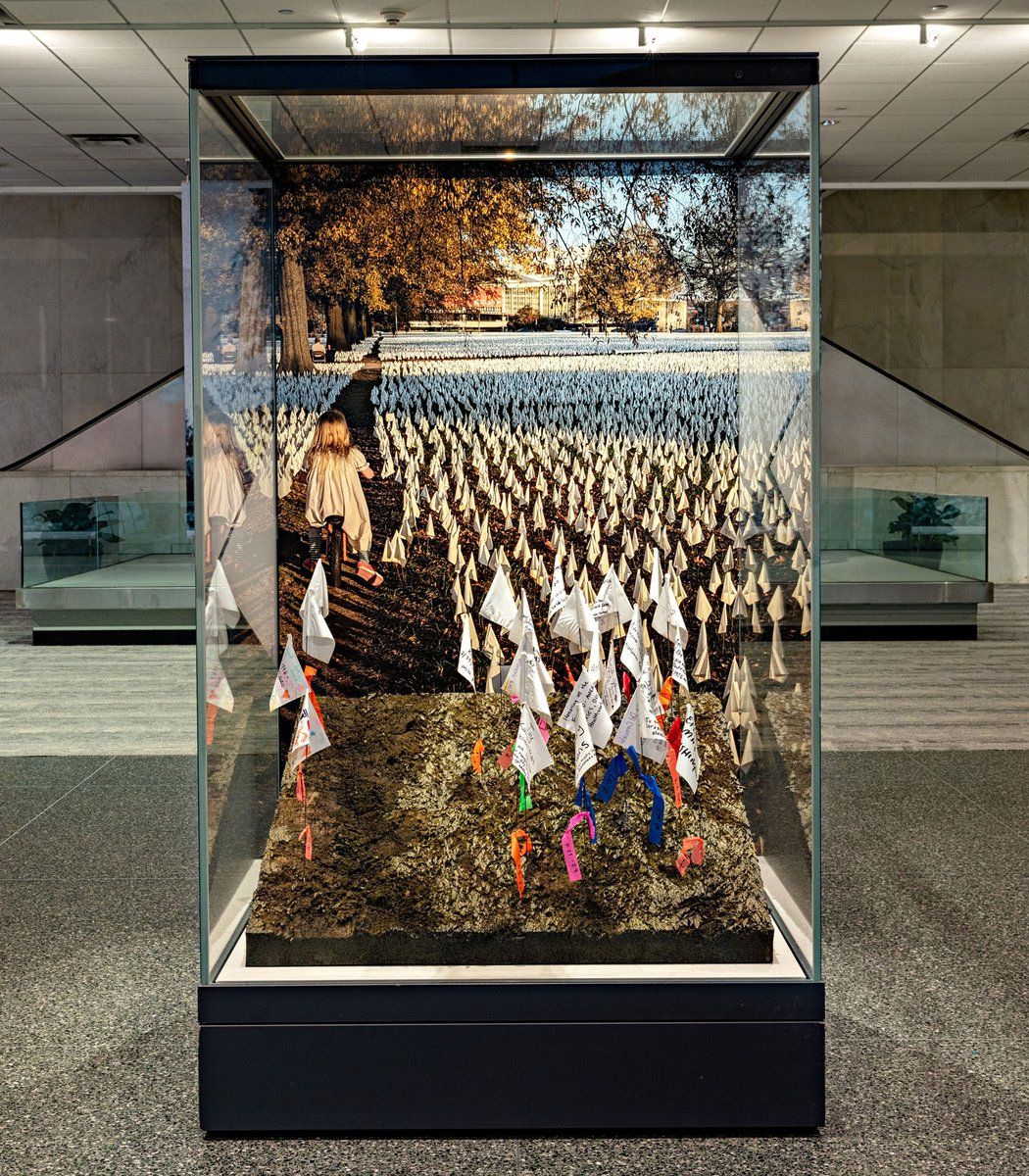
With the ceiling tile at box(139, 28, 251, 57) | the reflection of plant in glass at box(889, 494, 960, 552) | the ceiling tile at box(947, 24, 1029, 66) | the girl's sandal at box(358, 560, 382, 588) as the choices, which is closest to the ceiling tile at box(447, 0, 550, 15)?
the ceiling tile at box(139, 28, 251, 57)

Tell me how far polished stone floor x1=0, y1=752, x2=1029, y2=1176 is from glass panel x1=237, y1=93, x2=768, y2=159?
1.89 meters

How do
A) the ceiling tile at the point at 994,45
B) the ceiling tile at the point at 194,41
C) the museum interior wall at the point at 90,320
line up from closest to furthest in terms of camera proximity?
the ceiling tile at the point at 194,41 < the ceiling tile at the point at 994,45 < the museum interior wall at the point at 90,320

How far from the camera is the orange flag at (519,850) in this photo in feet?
8.66

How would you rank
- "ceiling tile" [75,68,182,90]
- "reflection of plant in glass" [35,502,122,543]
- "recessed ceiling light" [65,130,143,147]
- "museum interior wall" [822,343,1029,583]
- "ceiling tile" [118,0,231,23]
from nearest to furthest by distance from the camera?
1. "ceiling tile" [118,0,231,23]
2. "ceiling tile" [75,68,182,90]
3. "reflection of plant in glass" [35,502,122,543]
4. "recessed ceiling light" [65,130,143,147]
5. "museum interior wall" [822,343,1029,583]

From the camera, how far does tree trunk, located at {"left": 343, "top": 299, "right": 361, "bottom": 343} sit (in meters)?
2.82

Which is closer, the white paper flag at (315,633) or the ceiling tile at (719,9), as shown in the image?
the white paper flag at (315,633)

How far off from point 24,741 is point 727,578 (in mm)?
4477

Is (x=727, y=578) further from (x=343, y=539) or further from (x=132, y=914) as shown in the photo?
(x=132, y=914)

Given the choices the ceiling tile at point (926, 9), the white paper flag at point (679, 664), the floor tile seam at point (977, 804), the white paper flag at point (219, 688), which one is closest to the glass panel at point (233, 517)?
the white paper flag at point (219, 688)

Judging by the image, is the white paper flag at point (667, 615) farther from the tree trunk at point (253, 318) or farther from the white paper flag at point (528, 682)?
the tree trunk at point (253, 318)

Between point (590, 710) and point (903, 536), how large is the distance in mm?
8215

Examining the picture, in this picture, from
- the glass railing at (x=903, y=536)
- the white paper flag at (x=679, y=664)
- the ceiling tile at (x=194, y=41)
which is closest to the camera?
the white paper flag at (x=679, y=664)

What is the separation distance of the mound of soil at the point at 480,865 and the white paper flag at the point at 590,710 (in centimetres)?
5

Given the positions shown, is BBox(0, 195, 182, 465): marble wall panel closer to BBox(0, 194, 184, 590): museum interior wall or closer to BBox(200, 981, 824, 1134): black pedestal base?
BBox(0, 194, 184, 590): museum interior wall
